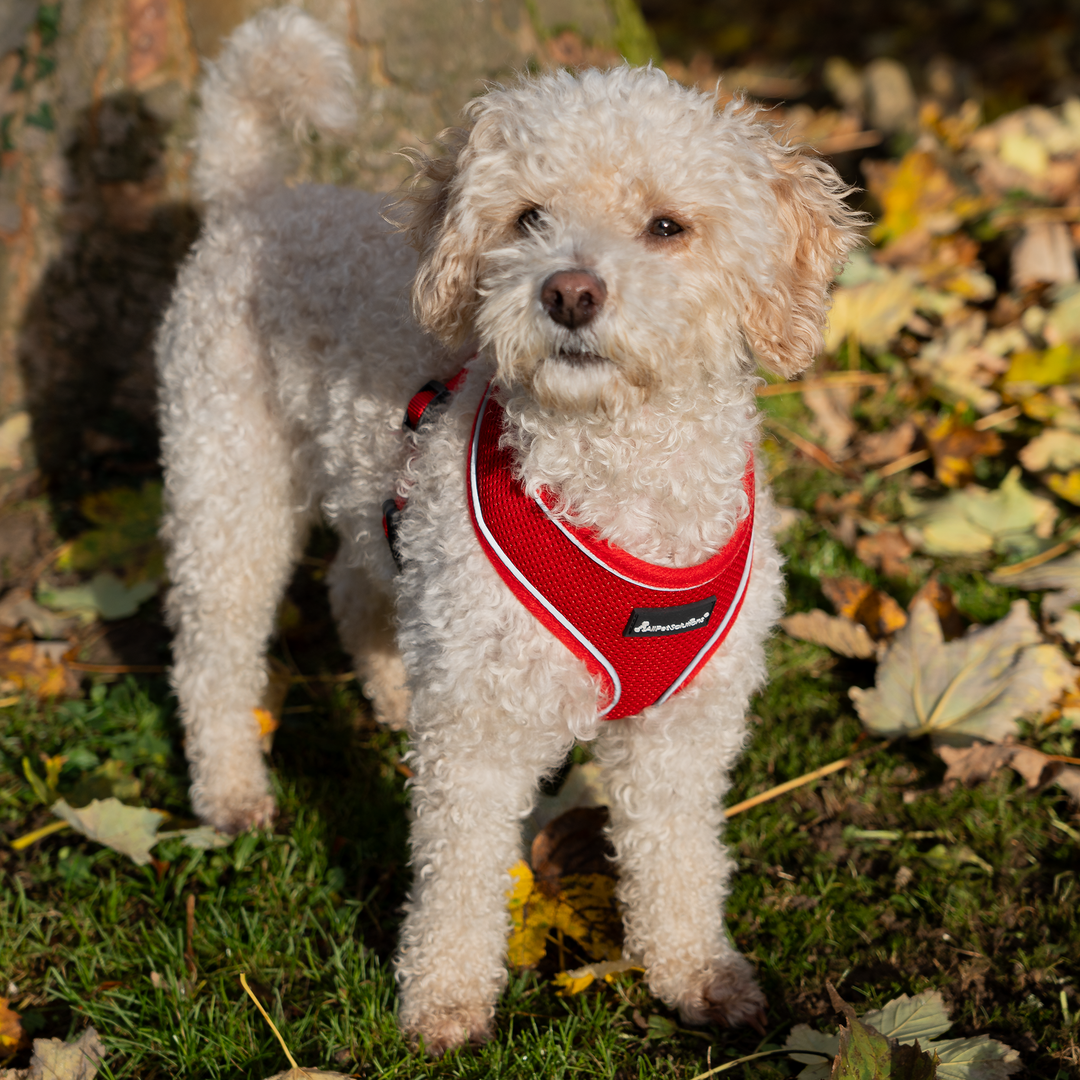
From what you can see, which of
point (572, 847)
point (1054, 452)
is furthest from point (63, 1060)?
point (1054, 452)

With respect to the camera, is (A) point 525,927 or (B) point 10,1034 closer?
(B) point 10,1034

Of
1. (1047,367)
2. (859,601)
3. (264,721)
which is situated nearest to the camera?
(264,721)

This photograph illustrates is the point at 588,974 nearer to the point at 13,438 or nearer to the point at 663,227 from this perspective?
the point at 663,227

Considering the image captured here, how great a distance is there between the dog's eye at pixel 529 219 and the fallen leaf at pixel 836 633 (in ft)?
6.14

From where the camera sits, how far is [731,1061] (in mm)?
2416

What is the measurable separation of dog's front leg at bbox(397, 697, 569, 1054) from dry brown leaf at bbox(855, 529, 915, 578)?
1914mm

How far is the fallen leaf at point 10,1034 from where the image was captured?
249cm

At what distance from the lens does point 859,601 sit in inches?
139

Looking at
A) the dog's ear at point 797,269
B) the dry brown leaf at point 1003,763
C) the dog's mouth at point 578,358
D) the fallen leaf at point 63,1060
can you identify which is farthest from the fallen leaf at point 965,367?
the fallen leaf at point 63,1060

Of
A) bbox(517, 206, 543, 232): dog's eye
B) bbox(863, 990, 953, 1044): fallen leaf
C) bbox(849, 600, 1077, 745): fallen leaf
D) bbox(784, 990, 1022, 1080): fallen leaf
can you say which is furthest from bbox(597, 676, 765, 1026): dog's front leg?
bbox(517, 206, 543, 232): dog's eye

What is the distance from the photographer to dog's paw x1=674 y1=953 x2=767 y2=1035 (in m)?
2.56

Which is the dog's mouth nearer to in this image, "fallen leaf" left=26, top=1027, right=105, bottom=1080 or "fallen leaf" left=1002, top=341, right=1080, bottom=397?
"fallen leaf" left=26, top=1027, right=105, bottom=1080

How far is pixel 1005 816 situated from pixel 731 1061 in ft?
3.95

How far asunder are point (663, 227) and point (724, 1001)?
6.52 feet
